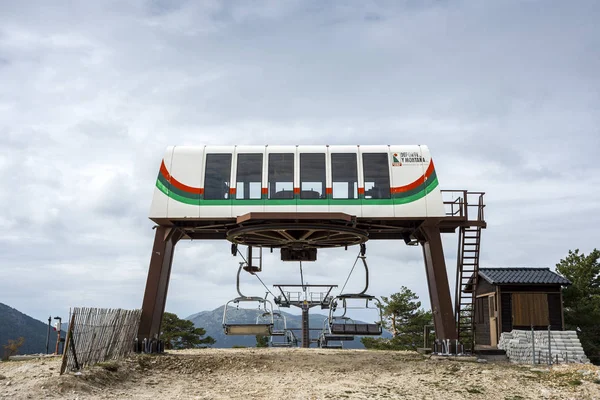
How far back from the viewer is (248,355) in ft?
74.2

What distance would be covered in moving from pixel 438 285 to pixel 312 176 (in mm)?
6258

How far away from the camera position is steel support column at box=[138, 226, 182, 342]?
2236 centimetres

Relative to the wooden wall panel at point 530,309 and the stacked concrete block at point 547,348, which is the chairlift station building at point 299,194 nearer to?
the stacked concrete block at point 547,348

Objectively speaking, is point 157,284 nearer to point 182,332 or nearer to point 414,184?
point 414,184

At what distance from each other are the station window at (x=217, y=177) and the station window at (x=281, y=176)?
1621 mm

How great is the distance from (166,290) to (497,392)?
43.7ft

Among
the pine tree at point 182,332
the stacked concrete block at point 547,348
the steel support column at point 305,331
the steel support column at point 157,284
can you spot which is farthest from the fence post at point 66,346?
the pine tree at point 182,332

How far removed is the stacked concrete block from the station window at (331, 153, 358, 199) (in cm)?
843

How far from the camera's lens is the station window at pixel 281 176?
874 inches

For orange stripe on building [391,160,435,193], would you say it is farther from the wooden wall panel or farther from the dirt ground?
the wooden wall panel

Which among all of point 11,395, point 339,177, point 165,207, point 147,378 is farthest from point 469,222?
point 11,395

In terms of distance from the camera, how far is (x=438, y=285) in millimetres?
22641

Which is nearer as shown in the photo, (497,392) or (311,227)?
(497,392)

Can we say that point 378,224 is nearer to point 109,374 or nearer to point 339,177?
point 339,177
